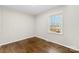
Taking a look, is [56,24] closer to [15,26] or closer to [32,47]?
[32,47]

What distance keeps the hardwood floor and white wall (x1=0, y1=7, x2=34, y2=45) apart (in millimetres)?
115

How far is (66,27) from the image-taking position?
2.11m

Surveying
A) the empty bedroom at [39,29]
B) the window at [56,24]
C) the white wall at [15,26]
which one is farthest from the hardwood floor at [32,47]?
the window at [56,24]

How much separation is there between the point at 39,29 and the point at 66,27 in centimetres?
63

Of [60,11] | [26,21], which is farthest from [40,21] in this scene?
[60,11]

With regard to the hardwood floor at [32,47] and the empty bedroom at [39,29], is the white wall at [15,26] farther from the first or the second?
the hardwood floor at [32,47]

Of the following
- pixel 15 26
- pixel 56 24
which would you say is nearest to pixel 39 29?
pixel 56 24

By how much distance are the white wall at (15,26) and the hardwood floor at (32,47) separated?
0.11 meters

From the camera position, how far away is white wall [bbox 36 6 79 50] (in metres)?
2.09

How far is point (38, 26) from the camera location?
2.19 m

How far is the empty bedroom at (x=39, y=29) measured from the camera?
6.62 ft

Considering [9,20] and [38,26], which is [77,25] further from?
[9,20]

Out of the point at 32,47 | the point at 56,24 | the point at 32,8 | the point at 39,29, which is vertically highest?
the point at 32,8

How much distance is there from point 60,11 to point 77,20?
480 mm
